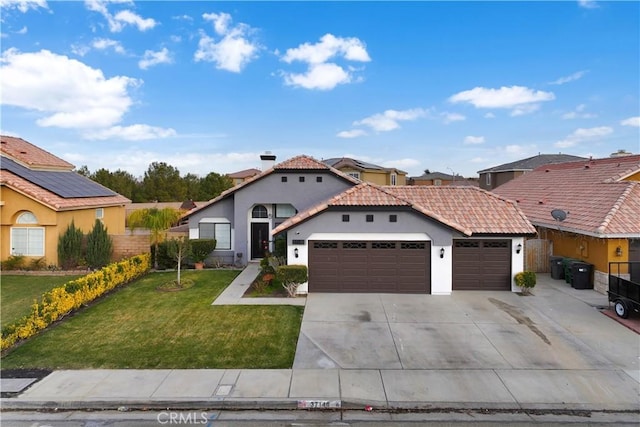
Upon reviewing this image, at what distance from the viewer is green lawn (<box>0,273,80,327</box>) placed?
12.1 m

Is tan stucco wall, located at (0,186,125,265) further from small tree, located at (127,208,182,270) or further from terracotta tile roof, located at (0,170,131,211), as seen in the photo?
small tree, located at (127,208,182,270)

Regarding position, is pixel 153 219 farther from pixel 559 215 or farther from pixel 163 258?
pixel 559 215

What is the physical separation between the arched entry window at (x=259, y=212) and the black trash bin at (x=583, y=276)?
14.0 m

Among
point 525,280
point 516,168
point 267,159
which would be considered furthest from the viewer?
point 516,168

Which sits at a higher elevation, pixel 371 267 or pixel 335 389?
pixel 371 267

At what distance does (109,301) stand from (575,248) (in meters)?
18.5

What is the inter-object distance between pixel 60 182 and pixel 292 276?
15351 millimetres

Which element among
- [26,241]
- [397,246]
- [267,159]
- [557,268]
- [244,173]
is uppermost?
[244,173]

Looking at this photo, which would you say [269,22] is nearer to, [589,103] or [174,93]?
[174,93]

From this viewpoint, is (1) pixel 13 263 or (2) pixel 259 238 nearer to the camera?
(1) pixel 13 263

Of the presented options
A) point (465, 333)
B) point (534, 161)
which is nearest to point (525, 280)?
point (465, 333)

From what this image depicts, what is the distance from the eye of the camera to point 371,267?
14742 millimetres

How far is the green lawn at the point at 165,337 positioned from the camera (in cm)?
872

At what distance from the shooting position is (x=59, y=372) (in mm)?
8219
